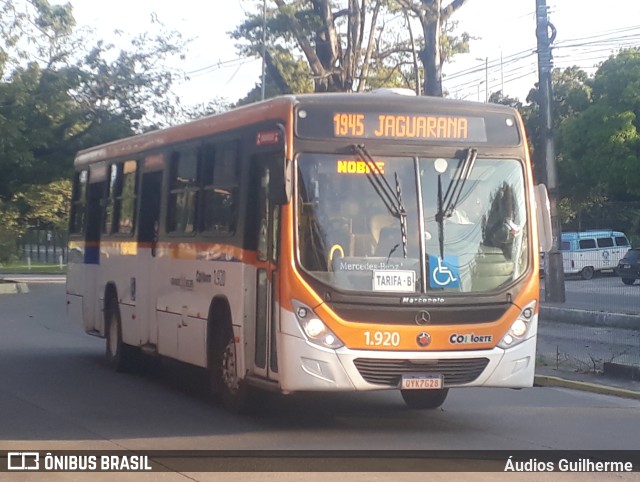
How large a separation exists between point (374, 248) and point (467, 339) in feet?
4.04

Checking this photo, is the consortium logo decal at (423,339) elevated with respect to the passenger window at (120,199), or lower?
lower

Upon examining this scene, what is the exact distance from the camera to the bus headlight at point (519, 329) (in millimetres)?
10625

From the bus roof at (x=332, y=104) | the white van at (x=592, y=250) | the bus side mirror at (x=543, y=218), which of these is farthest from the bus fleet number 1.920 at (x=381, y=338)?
the white van at (x=592, y=250)

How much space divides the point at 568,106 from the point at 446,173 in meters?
48.5

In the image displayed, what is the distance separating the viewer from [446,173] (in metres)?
10.7

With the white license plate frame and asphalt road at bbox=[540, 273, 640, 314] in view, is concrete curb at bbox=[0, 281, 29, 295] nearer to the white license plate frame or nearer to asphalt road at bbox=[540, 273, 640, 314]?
asphalt road at bbox=[540, 273, 640, 314]

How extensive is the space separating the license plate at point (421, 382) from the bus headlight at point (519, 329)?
752mm

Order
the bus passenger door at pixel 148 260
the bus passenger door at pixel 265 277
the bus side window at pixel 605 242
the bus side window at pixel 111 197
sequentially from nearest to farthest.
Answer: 1. the bus passenger door at pixel 265 277
2. the bus passenger door at pixel 148 260
3. the bus side window at pixel 111 197
4. the bus side window at pixel 605 242

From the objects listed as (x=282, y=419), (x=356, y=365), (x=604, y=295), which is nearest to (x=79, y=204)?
(x=282, y=419)

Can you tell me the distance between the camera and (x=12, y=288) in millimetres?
38094

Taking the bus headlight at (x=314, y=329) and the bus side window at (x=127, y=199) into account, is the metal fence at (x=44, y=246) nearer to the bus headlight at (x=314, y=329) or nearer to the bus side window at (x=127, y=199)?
the bus side window at (x=127, y=199)

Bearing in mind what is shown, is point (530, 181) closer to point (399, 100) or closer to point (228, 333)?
point (399, 100)

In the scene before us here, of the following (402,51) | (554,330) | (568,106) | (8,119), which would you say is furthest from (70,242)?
(568,106)

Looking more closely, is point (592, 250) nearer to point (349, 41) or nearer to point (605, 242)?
point (605, 242)
